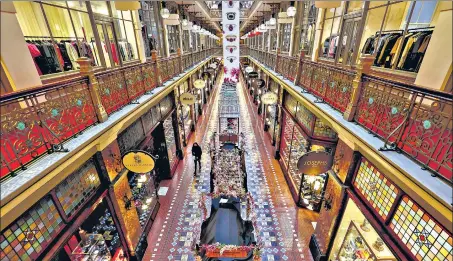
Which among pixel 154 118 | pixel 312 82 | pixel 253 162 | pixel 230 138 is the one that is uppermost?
pixel 312 82

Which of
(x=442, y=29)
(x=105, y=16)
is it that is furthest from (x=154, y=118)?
(x=442, y=29)

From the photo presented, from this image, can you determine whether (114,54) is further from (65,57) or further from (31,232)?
(31,232)

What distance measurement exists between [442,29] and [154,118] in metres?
8.00

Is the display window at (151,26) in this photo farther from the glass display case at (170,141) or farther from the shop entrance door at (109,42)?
the glass display case at (170,141)

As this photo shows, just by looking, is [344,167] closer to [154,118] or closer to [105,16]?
[154,118]

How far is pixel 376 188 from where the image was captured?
400 cm

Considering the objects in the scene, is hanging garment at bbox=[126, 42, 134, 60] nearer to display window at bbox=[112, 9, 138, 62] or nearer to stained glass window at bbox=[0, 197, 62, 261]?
display window at bbox=[112, 9, 138, 62]

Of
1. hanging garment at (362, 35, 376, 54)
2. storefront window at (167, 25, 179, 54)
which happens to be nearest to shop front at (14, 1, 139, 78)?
storefront window at (167, 25, 179, 54)

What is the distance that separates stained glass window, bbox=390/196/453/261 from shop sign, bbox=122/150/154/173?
16.3ft

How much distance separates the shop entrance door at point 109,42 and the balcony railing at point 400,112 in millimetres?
7469

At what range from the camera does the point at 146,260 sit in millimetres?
6477

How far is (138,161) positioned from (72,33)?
5.52 metres

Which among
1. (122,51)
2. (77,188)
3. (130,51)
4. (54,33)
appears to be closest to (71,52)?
(54,33)

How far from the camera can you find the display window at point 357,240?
4617mm
